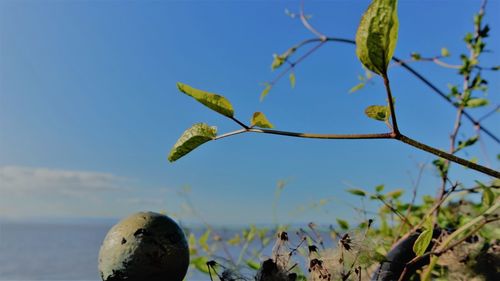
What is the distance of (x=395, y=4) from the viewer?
24cm

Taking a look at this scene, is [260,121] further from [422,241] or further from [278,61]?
[278,61]

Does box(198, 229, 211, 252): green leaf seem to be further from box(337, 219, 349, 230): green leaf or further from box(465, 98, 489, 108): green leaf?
box(465, 98, 489, 108): green leaf

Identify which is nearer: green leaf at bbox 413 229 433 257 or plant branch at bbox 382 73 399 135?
plant branch at bbox 382 73 399 135

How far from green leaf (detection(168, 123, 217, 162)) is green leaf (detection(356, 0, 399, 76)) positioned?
129mm

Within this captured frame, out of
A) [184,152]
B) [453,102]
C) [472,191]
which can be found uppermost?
[453,102]

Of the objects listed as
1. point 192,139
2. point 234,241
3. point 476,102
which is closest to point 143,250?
point 192,139

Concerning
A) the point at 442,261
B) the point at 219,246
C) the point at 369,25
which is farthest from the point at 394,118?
the point at 219,246

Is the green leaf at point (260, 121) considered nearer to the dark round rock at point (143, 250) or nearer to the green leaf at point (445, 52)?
the dark round rock at point (143, 250)

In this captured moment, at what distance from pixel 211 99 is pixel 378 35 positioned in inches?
4.8

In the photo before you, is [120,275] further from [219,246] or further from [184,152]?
[219,246]

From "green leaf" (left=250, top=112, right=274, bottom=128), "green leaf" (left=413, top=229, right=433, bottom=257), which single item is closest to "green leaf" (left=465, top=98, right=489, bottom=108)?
"green leaf" (left=413, top=229, right=433, bottom=257)

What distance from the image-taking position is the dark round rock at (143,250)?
463mm

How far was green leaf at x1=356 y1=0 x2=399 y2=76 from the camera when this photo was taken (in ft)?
0.82

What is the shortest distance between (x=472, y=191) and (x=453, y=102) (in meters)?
0.21
